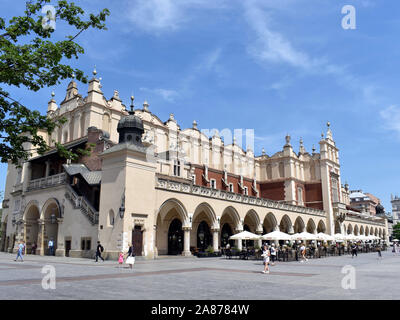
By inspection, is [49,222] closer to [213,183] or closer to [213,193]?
[213,193]

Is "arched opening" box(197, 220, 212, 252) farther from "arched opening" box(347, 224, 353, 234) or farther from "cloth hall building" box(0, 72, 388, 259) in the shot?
"arched opening" box(347, 224, 353, 234)

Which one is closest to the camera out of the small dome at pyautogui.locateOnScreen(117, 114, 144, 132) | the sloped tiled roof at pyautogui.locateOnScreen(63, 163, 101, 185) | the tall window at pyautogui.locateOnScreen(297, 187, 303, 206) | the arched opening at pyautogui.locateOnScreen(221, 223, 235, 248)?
the small dome at pyautogui.locateOnScreen(117, 114, 144, 132)

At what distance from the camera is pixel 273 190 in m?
54.8

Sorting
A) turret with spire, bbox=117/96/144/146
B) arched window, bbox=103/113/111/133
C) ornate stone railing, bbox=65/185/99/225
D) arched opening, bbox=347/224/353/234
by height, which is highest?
arched window, bbox=103/113/111/133

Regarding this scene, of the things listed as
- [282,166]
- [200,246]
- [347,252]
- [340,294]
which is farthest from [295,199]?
[340,294]

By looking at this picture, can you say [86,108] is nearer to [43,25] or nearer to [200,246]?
[200,246]

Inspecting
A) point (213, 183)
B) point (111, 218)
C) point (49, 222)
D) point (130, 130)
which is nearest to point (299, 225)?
point (213, 183)

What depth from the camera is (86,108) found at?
3531 cm

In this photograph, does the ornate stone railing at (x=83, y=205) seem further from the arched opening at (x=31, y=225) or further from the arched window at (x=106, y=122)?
the arched window at (x=106, y=122)

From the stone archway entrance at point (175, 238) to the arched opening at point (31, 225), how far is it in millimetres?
12849

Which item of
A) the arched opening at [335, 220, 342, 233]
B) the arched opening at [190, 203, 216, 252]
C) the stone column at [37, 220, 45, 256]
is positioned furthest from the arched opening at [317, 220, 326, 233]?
the stone column at [37, 220, 45, 256]

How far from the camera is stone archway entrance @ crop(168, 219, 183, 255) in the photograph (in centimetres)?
3391

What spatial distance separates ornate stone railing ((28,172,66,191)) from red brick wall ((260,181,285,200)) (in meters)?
32.5
